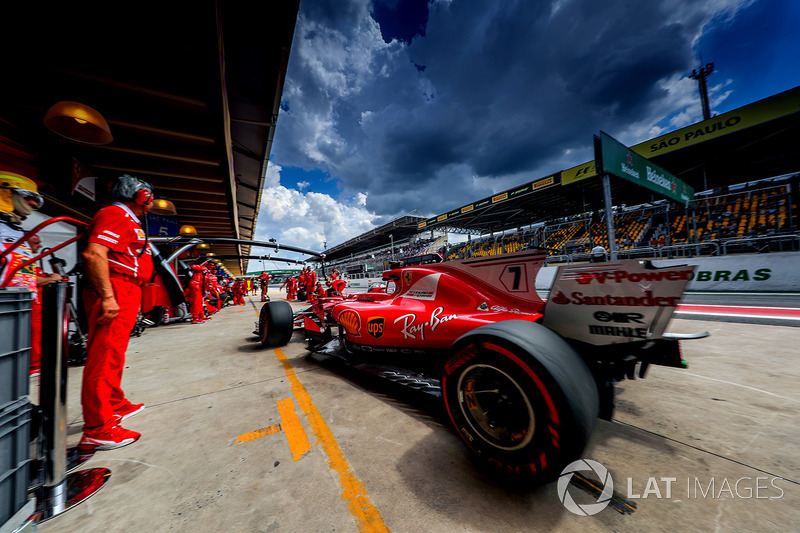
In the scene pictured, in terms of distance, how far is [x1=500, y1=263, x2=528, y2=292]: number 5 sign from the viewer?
6.81ft

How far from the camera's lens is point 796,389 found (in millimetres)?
2049

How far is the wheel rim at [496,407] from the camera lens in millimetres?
1328

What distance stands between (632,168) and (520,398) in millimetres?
11165

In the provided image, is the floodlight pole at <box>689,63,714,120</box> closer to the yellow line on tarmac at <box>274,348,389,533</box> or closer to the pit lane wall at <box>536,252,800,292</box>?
the pit lane wall at <box>536,252,800,292</box>

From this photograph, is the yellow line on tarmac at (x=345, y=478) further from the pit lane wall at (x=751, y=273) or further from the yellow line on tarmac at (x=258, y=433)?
the pit lane wall at (x=751, y=273)

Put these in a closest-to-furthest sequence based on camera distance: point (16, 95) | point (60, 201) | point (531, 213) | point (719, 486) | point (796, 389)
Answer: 1. point (719, 486)
2. point (796, 389)
3. point (16, 95)
4. point (60, 201)
5. point (531, 213)

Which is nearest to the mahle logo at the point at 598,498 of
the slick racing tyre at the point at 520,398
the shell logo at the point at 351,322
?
the slick racing tyre at the point at 520,398

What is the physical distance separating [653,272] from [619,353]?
0.56 metres

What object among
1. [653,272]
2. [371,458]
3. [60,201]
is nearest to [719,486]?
[653,272]

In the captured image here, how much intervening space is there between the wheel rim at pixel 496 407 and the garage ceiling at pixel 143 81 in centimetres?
326

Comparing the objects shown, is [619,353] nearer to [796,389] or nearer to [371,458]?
[371,458]

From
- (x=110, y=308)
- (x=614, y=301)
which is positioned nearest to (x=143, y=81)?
(x=110, y=308)

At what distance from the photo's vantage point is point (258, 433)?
5.84 feet

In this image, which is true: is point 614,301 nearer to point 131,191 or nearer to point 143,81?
point 131,191
